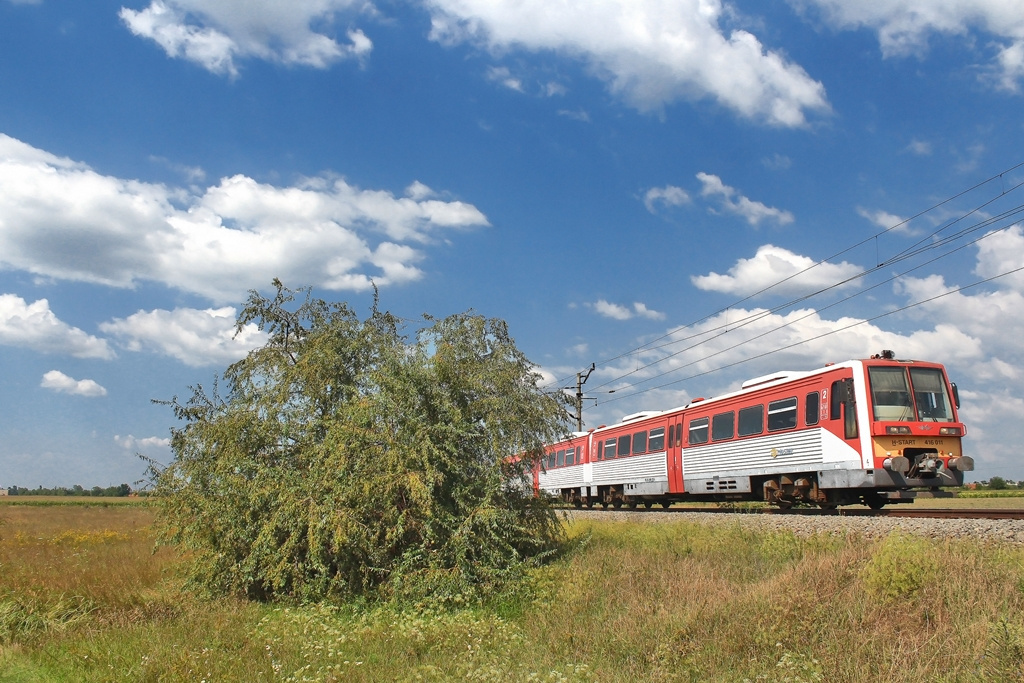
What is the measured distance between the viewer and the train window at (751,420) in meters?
18.7

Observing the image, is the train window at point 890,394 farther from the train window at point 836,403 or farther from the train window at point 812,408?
the train window at point 812,408

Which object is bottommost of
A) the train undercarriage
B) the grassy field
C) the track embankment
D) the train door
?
the grassy field

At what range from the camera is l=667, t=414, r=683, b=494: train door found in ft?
74.1

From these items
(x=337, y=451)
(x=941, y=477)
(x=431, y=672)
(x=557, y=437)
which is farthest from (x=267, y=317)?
(x=941, y=477)

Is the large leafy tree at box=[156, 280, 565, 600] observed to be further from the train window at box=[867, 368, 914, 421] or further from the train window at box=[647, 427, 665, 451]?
the train window at box=[647, 427, 665, 451]

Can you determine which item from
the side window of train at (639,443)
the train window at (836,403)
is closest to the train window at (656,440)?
the side window of train at (639,443)

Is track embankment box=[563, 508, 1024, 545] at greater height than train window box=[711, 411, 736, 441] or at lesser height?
lesser

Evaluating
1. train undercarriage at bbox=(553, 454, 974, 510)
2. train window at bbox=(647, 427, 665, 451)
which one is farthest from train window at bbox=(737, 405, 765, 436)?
train window at bbox=(647, 427, 665, 451)

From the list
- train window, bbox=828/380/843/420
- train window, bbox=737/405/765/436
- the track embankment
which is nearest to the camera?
the track embankment

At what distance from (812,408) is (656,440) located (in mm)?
7790

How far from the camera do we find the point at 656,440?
79.6 feet

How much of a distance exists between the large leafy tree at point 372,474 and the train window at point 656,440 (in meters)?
11.0

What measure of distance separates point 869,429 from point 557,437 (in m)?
6.75

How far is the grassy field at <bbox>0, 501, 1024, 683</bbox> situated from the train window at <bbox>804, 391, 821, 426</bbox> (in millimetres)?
5199
